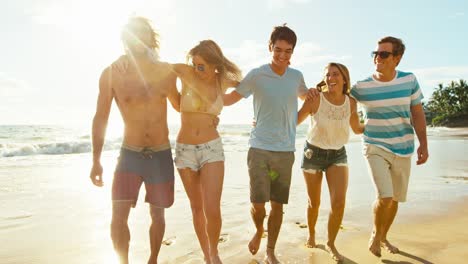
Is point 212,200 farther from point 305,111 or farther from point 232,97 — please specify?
point 305,111

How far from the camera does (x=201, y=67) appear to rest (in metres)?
4.15

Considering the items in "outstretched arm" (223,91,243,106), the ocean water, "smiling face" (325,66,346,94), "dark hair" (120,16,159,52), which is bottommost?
the ocean water

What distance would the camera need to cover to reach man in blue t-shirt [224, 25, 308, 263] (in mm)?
4367

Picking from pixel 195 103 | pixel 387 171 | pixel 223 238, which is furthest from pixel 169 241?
pixel 387 171

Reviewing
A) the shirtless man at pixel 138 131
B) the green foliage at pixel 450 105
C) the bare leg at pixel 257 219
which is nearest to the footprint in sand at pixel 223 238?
the bare leg at pixel 257 219

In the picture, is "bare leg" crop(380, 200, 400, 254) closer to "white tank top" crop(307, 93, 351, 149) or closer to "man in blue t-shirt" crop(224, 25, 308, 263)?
"white tank top" crop(307, 93, 351, 149)

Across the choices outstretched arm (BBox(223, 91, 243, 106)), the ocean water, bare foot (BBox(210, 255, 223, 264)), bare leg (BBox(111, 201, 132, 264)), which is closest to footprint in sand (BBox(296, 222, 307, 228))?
the ocean water

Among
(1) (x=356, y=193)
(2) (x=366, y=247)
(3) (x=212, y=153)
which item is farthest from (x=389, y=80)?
(1) (x=356, y=193)

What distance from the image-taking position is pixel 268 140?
4.38 meters

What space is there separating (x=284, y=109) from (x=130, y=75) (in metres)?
1.66

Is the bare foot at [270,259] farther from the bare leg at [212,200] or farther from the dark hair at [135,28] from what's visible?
the dark hair at [135,28]

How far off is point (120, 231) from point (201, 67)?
1.81m

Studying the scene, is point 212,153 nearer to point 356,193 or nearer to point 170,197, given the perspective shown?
point 170,197

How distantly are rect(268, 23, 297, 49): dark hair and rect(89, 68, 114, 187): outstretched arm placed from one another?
1.78m
